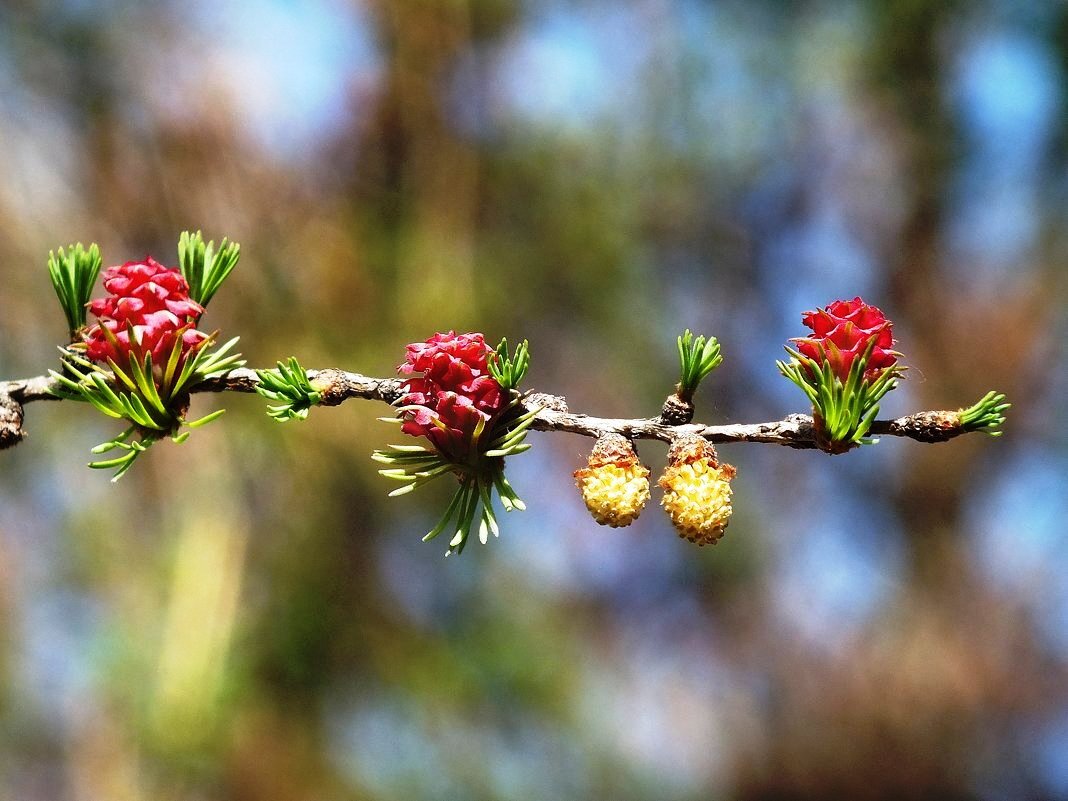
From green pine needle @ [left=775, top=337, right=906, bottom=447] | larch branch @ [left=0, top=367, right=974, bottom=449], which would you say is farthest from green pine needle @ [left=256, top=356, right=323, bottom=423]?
green pine needle @ [left=775, top=337, right=906, bottom=447]

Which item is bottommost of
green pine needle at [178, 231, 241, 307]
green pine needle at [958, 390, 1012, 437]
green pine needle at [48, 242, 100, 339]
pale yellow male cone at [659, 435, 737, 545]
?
pale yellow male cone at [659, 435, 737, 545]

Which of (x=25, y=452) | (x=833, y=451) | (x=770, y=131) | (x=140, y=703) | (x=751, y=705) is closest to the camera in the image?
(x=833, y=451)

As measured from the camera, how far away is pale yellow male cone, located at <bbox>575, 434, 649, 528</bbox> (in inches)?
17.3

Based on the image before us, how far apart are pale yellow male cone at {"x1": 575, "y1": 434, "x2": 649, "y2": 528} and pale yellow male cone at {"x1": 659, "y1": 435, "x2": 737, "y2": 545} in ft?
0.04

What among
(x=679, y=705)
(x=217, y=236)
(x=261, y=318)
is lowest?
(x=679, y=705)

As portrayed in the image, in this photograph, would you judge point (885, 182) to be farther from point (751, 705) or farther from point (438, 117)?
point (751, 705)

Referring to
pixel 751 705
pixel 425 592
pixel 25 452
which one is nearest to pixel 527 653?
pixel 425 592

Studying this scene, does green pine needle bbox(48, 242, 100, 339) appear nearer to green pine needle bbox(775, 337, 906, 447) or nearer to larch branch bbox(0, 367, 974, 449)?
larch branch bbox(0, 367, 974, 449)

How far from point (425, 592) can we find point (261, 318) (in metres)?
0.78

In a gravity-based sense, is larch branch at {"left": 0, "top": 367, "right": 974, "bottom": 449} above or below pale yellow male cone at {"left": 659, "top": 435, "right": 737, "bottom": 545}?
above

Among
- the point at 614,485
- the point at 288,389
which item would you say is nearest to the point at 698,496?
the point at 614,485

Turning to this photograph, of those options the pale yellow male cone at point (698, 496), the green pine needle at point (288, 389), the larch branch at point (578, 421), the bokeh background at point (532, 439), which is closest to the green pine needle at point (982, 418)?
the larch branch at point (578, 421)

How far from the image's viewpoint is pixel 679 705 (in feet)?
9.61

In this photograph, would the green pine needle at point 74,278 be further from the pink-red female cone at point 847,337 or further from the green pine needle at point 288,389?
the pink-red female cone at point 847,337
